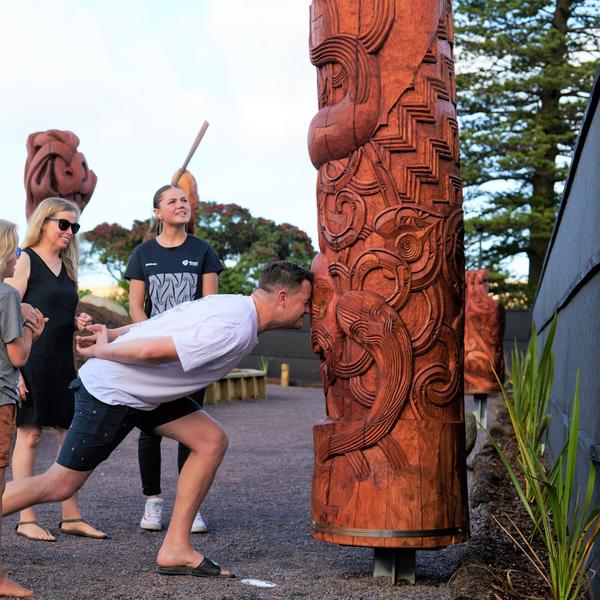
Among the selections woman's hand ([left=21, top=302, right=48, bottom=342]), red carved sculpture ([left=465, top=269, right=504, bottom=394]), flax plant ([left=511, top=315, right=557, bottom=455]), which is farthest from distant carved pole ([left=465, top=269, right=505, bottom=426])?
woman's hand ([left=21, top=302, right=48, bottom=342])

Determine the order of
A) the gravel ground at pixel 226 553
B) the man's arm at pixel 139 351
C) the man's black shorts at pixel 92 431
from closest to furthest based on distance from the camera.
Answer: the man's arm at pixel 139 351
the gravel ground at pixel 226 553
the man's black shorts at pixel 92 431

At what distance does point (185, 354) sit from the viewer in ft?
12.2

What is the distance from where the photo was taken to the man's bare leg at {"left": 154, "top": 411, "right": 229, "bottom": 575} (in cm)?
408

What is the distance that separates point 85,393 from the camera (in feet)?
13.2

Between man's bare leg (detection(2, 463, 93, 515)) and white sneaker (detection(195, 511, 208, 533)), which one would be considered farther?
white sneaker (detection(195, 511, 208, 533))

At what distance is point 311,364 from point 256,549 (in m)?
15.5

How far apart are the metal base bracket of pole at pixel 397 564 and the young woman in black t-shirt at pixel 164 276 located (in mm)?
1495

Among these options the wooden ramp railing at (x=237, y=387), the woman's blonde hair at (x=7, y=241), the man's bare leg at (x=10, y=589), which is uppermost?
the woman's blonde hair at (x=7, y=241)

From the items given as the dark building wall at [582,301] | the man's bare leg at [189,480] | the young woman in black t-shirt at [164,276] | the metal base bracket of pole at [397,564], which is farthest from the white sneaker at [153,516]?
the dark building wall at [582,301]

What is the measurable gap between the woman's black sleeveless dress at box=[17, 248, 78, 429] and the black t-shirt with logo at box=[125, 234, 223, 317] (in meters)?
0.44

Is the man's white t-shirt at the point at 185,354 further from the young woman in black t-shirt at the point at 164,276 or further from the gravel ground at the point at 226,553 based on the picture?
the young woman in black t-shirt at the point at 164,276

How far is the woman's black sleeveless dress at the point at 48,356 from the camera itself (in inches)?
194

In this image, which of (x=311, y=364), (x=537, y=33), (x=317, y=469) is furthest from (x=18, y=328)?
(x=537, y=33)

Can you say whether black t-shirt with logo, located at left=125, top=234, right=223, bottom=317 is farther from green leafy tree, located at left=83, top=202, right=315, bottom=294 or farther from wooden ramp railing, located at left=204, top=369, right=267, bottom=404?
green leafy tree, located at left=83, top=202, right=315, bottom=294
